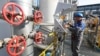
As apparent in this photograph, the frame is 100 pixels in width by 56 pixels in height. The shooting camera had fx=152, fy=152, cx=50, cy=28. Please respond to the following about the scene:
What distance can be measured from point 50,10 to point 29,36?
2.68ft

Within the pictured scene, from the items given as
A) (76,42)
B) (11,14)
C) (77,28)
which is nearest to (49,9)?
(77,28)

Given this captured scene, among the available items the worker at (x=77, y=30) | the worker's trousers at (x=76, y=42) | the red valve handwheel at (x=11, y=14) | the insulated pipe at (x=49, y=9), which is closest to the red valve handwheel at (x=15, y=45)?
the red valve handwheel at (x=11, y=14)

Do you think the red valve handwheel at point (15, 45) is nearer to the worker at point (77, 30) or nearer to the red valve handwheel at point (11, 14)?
the red valve handwheel at point (11, 14)

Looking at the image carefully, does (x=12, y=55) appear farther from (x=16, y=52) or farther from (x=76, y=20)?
(x=76, y=20)

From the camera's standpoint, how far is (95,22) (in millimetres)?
4469

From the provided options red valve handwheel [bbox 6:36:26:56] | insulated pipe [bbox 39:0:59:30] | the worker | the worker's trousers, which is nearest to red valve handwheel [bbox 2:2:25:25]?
red valve handwheel [bbox 6:36:26:56]

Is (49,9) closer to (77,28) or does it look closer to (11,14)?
(77,28)

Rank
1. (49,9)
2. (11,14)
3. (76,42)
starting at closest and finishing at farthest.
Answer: (11,14) → (49,9) → (76,42)

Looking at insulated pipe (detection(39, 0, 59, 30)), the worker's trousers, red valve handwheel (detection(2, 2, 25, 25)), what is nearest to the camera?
red valve handwheel (detection(2, 2, 25, 25))

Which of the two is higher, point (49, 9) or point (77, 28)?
point (49, 9)

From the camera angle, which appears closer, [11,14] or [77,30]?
[11,14]

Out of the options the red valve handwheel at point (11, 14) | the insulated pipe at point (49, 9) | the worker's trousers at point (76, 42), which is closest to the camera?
the red valve handwheel at point (11, 14)

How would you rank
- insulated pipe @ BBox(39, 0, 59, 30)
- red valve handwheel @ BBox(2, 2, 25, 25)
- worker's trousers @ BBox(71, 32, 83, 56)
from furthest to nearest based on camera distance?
worker's trousers @ BBox(71, 32, 83, 56), insulated pipe @ BBox(39, 0, 59, 30), red valve handwheel @ BBox(2, 2, 25, 25)

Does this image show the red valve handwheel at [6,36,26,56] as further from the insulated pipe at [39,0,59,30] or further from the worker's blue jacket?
the worker's blue jacket
